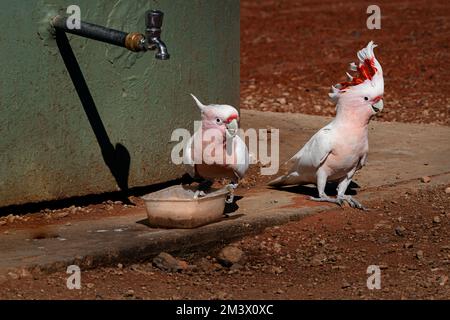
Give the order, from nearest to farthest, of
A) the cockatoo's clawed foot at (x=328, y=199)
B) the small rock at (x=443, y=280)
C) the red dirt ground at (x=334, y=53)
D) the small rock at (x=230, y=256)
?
the small rock at (x=443, y=280)
the small rock at (x=230, y=256)
the cockatoo's clawed foot at (x=328, y=199)
the red dirt ground at (x=334, y=53)

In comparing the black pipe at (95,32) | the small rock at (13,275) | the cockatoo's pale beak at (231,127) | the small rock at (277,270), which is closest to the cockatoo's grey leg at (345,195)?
the cockatoo's pale beak at (231,127)

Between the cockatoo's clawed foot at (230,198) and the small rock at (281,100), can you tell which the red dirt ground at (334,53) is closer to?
the small rock at (281,100)

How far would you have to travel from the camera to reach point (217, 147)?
21.7ft

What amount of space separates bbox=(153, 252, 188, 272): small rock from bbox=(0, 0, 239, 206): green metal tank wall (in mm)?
1254

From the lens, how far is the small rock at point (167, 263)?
5.99 metres

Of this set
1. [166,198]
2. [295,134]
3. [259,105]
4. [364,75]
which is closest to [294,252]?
[166,198]

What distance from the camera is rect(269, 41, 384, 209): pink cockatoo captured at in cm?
698

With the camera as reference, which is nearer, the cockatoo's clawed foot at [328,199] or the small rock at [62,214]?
the small rock at [62,214]

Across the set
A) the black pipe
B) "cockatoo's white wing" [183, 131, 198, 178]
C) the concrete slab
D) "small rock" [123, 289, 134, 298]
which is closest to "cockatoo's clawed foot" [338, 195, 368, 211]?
the concrete slab

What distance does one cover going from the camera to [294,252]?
644 centimetres

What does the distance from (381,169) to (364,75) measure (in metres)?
1.34

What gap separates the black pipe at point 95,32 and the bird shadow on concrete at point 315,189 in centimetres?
193

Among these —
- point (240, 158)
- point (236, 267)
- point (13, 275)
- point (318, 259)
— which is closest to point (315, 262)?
point (318, 259)

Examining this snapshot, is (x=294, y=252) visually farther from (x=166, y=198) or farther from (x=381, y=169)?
(x=381, y=169)
